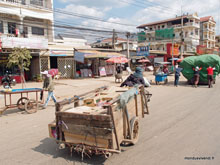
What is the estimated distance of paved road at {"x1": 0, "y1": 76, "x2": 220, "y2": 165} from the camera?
3664 millimetres

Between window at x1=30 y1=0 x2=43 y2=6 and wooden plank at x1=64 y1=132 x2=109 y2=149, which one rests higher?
window at x1=30 y1=0 x2=43 y2=6

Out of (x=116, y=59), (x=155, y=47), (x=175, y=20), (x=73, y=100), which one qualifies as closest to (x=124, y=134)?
(x=73, y=100)

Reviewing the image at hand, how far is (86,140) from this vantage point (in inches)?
135

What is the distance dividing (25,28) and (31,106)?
16.3 metres

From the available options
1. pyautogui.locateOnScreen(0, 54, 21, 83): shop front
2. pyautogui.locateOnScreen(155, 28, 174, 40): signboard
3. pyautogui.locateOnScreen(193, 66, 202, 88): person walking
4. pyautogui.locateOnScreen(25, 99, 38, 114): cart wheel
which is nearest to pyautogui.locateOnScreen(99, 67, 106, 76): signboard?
pyautogui.locateOnScreen(0, 54, 21, 83): shop front

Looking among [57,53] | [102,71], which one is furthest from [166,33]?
[57,53]

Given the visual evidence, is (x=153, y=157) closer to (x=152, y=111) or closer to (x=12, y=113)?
(x=152, y=111)

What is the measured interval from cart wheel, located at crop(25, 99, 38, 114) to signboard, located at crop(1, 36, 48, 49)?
833cm

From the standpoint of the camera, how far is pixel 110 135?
126 inches

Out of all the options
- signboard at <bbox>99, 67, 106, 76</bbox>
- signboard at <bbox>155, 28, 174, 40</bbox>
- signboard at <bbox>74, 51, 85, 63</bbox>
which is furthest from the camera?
signboard at <bbox>155, 28, 174, 40</bbox>

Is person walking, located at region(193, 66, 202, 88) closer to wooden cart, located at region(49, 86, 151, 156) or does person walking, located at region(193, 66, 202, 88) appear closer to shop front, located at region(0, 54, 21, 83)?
wooden cart, located at region(49, 86, 151, 156)

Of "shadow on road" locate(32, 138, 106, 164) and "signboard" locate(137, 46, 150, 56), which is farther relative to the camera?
"signboard" locate(137, 46, 150, 56)

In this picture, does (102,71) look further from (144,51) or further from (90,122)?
(90,122)

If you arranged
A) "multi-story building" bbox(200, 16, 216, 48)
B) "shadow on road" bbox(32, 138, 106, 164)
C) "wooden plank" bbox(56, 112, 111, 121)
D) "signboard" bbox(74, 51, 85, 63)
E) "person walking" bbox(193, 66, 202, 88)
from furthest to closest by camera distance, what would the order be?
"multi-story building" bbox(200, 16, 216, 48)
"signboard" bbox(74, 51, 85, 63)
"person walking" bbox(193, 66, 202, 88)
"shadow on road" bbox(32, 138, 106, 164)
"wooden plank" bbox(56, 112, 111, 121)
